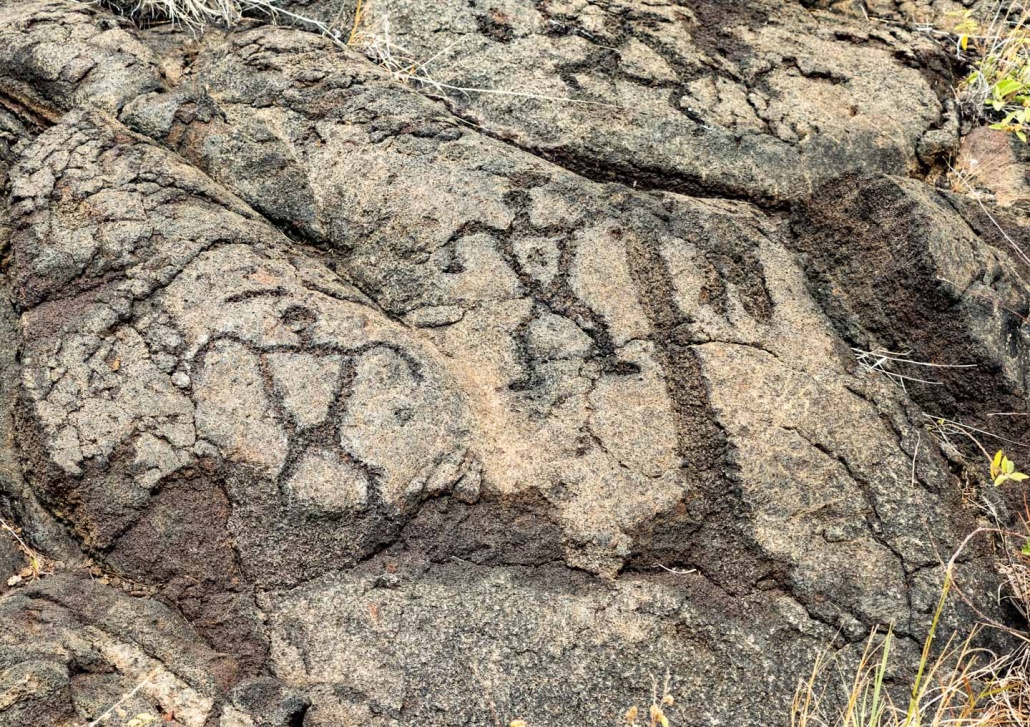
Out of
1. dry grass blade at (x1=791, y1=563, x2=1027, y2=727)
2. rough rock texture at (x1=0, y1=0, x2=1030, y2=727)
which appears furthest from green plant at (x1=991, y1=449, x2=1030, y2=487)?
dry grass blade at (x1=791, y1=563, x2=1027, y2=727)

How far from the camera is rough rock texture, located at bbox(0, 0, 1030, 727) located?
2.02 metres

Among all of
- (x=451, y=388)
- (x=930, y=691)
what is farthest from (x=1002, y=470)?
(x=451, y=388)

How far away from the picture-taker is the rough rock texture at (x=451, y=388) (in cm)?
202

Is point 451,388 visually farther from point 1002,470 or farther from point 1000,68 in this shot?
point 1000,68

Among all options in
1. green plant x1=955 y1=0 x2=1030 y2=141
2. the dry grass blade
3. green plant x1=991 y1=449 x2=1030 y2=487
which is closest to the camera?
A: the dry grass blade

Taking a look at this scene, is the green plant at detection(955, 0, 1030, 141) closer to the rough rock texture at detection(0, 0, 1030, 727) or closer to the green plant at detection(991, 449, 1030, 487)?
the rough rock texture at detection(0, 0, 1030, 727)

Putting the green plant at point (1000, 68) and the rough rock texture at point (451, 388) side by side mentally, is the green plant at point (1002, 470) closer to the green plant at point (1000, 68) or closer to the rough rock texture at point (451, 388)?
the rough rock texture at point (451, 388)

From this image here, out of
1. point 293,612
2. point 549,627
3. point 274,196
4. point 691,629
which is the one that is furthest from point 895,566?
point 274,196

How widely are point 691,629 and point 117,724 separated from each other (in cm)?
110

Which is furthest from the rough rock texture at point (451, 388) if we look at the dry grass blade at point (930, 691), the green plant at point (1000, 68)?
the green plant at point (1000, 68)

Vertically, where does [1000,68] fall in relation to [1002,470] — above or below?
above

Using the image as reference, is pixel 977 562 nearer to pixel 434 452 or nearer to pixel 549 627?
pixel 549 627

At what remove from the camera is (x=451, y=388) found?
7.39ft

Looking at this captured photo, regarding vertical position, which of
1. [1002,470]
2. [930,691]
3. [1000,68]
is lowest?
[930,691]
